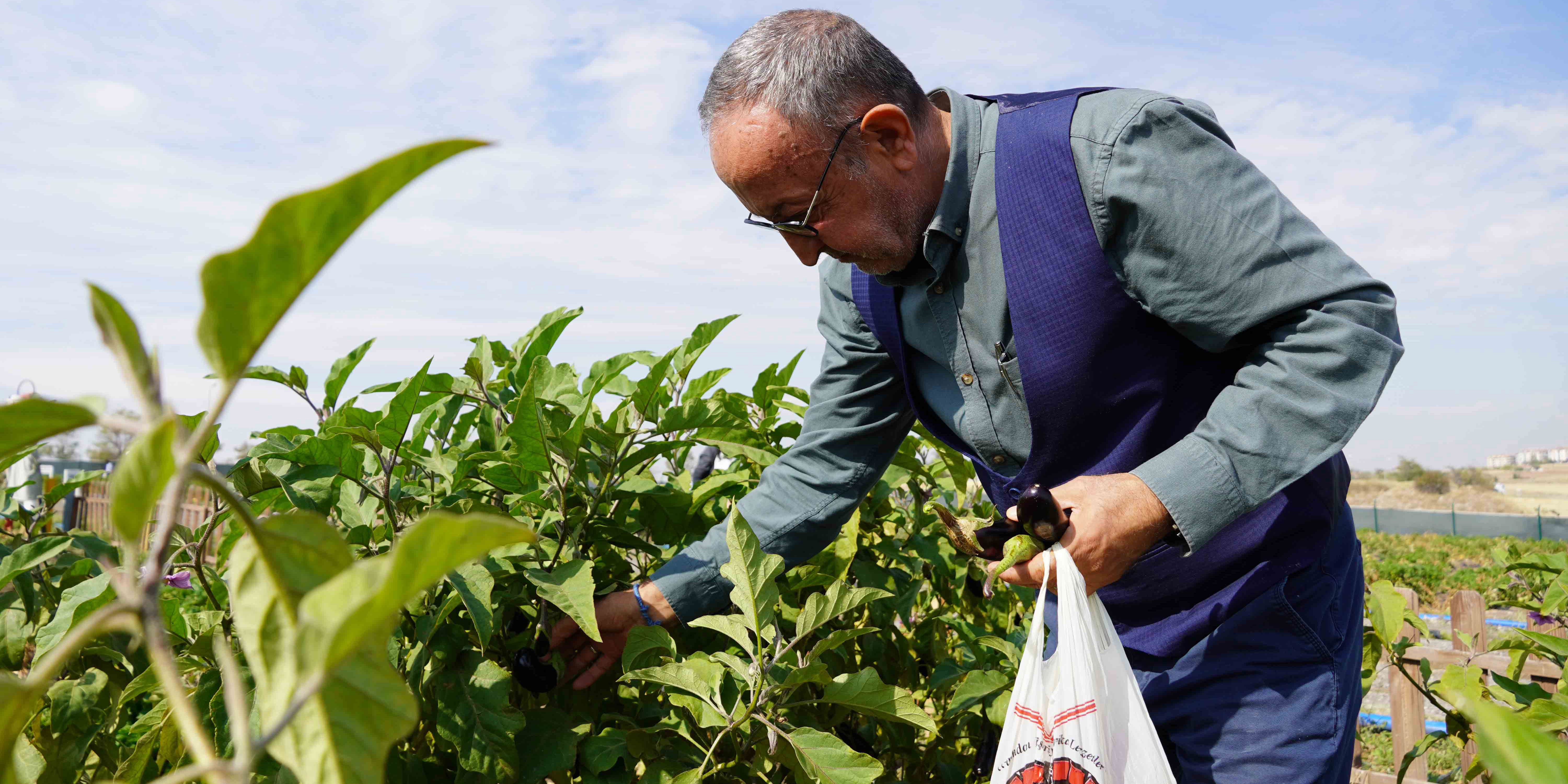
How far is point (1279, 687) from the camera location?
5.98 ft

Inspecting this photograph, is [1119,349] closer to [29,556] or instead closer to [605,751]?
[605,751]

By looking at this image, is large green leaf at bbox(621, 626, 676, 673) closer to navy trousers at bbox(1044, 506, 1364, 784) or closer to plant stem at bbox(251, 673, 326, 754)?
navy trousers at bbox(1044, 506, 1364, 784)

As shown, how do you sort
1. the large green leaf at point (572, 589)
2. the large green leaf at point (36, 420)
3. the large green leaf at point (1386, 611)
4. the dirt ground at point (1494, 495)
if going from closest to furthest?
the large green leaf at point (36, 420) < the large green leaf at point (572, 589) < the large green leaf at point (1386, 611) < the dirt ground at point (1494, 495)

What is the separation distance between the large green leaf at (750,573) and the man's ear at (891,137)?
30.8 inches

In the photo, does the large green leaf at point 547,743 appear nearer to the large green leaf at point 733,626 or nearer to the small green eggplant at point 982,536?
the large green leaf at point 733,626

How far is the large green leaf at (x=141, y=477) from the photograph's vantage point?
16.4 inches

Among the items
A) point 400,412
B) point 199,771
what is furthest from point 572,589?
point 199,771

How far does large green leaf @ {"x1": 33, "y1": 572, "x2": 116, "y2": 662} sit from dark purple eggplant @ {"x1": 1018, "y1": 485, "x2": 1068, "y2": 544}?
3.90ft

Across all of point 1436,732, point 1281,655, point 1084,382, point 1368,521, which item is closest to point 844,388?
point 1084,382

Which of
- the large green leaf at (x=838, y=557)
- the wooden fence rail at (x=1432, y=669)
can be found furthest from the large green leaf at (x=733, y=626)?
the wooden fence rail at (x=1432, y=669)

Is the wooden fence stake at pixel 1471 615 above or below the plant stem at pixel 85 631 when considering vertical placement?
below

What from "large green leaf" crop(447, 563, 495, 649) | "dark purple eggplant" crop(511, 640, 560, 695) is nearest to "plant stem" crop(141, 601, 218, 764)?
"large green leaf" crop(447, 563, 495, 649)

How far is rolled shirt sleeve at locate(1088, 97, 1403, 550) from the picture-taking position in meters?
1.58

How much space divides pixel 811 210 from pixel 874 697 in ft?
2.81
